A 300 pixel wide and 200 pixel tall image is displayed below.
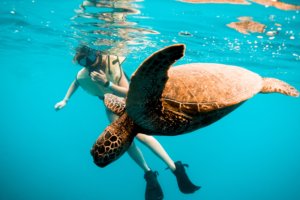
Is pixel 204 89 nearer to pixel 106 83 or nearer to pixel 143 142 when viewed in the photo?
pixel 106 83

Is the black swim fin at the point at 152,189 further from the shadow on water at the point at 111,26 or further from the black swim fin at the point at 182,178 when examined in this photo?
the shadow on water at the point at 111,26

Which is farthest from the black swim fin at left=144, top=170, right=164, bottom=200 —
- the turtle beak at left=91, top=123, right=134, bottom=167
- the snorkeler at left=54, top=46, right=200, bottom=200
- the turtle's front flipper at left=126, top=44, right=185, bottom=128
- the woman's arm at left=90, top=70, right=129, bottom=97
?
the turtle's front flipper at left=126, top=44, right=185, bottom=128

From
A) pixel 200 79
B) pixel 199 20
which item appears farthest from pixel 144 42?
pixel 200 79

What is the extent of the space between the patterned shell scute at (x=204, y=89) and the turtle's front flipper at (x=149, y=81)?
319 millimetres

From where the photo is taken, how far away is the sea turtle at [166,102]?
2.33 metres

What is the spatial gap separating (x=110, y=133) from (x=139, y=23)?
327 inches

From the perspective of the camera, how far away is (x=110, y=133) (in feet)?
9.17

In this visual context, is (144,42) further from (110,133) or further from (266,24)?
(110,133)

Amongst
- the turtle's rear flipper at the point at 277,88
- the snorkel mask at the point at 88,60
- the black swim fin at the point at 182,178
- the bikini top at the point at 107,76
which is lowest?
the black swim fin at the point at 182,178

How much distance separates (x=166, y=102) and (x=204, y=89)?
1.91 feet

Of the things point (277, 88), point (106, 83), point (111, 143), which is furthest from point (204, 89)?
point (106, 83)

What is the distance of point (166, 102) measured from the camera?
9.20 ft

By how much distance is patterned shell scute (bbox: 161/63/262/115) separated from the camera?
2881mm

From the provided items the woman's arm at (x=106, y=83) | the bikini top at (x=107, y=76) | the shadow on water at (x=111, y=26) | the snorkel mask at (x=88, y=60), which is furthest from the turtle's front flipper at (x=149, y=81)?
the shadow on water at (x=111, y=26)
